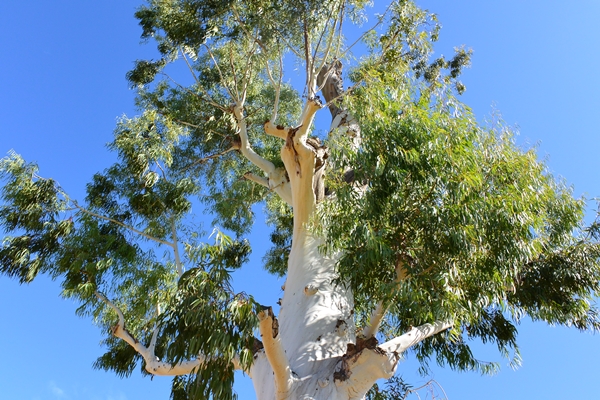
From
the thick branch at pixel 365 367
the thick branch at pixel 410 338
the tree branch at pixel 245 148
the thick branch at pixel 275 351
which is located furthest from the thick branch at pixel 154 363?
the tree branch at pixel 245 148

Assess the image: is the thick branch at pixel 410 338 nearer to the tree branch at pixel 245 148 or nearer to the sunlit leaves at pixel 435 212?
the sunlit leaves at pixel 435 212

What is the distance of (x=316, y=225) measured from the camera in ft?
15.0

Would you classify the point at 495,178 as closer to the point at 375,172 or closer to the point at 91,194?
the point at 375,172

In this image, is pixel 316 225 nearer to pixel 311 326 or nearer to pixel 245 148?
pixel 311 326

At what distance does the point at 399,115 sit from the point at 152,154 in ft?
11.7

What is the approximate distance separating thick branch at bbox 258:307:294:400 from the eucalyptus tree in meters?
0.01

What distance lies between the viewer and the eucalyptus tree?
11.3 ft

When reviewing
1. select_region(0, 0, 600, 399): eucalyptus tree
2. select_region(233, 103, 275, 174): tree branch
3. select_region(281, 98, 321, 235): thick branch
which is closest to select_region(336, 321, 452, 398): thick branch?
select_region(0, 0, 600, 399): eucalyptus tree

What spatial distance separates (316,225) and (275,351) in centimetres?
172

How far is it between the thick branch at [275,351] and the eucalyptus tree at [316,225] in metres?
0.01

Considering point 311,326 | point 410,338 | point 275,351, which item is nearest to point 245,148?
point 311,326

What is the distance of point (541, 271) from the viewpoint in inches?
196

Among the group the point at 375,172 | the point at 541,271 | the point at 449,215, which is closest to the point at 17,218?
the point at 375,172

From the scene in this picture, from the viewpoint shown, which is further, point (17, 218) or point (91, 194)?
point (91, 194)
